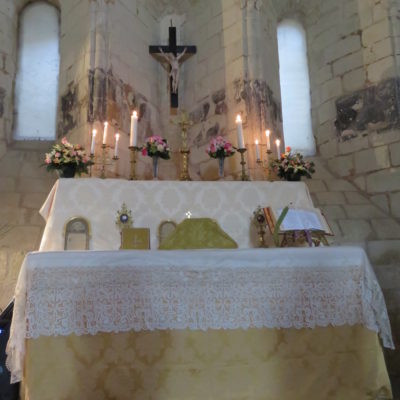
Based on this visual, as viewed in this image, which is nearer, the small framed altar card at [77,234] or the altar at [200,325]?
the altar at [200,325]

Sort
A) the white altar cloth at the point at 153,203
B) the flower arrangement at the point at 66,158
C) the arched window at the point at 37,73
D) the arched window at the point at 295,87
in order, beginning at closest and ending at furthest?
the white altar cloth at the point at 153,203 < the flower arrangement at the point at 66,158 < the arched window at the point at 37,73 < the arched window at the point at 295,87

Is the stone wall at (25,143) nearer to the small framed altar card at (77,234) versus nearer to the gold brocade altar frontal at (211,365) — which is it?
the small framed altar card at (77,234)

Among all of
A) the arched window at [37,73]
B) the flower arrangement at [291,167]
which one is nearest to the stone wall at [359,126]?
the flower arrangement at [291,167]

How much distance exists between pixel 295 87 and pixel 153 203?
158 inches

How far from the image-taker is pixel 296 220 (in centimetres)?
350

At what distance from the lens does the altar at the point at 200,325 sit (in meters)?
2.44

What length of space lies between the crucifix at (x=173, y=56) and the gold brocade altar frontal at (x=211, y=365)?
4.30 metres

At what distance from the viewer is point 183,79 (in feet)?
22.0

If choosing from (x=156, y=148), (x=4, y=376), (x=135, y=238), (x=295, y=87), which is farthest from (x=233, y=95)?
(x=4, y=376)

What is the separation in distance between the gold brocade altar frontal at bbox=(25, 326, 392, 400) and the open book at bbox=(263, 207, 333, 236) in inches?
38.1

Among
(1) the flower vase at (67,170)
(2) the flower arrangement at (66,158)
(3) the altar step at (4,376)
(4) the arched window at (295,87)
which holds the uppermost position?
(4) the arched window at (295,87)

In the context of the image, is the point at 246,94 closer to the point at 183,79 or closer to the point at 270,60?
the point at 270,60


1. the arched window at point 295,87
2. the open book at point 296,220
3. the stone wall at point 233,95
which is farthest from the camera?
the arched window at point 295,87

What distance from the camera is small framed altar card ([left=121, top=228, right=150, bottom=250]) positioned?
3381mm
